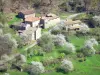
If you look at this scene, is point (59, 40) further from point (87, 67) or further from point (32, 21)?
point (32, 21)

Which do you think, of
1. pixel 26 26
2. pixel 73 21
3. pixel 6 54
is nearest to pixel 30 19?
pixel 26 26

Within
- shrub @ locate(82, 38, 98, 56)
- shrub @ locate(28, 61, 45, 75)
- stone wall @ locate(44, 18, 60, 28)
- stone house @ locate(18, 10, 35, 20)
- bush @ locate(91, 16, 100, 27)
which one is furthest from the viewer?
stone house @ locate(18, 10, 35, 20)

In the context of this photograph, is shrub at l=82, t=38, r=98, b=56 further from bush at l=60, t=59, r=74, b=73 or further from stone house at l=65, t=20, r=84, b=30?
stone house at l=65, t=20, r=84, b=30

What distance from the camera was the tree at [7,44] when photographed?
47.0m

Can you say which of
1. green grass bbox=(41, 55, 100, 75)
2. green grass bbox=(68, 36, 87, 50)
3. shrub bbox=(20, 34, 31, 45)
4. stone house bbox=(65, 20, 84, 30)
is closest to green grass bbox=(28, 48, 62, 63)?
green grass bbox=(41, 55, 100, 75)

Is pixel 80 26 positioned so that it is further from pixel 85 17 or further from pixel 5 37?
pixel 5 37

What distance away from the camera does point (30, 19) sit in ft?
206

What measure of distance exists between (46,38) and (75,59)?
22.2 ft

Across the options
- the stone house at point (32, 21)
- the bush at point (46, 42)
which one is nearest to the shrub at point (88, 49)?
the bush at point (46, 42)

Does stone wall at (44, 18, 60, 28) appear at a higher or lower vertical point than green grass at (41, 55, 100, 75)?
higher

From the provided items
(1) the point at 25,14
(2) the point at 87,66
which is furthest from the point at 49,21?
(2) the point at 87,66

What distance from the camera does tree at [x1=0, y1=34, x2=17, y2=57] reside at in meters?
47.0

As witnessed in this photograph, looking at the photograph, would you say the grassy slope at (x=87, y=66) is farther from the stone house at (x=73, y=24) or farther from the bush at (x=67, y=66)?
the stone house at (x=73, y=24)

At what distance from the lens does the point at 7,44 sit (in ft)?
157
